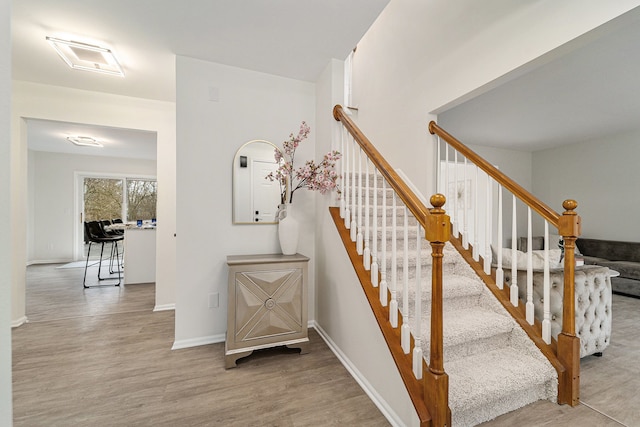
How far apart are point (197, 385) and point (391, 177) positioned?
6.48ft

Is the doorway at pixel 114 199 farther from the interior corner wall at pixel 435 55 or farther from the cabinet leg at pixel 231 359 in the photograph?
the cabinet leg at pixel 231 359

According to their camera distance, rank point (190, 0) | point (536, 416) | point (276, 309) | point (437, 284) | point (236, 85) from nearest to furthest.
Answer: point (437, 284) → point (536, 416) → point (190, 0) → point (276, 309) → point (236, 85)

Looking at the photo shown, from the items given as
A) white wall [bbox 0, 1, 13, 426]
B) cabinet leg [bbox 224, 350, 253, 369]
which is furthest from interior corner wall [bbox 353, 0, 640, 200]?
white wall [bbox 0, 1, 13, 426]

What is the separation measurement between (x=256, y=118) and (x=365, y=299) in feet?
6.66

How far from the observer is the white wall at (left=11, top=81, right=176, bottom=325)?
2955mm

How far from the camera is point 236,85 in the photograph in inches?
106

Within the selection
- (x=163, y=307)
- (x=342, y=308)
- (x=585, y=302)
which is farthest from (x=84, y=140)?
(x=585, y=302)

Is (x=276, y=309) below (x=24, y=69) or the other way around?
below

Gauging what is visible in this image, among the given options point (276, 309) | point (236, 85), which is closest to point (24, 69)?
point (236, 85)

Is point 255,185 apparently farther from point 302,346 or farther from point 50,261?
point 50,261

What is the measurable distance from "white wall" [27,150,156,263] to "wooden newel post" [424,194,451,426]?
317 inches

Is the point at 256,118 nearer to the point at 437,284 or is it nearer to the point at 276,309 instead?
the point at 276,309

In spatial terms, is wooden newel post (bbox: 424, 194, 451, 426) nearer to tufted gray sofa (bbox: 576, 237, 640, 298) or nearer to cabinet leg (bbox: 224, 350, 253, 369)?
cabinet leg (bbox: 224, 350, 253, 369)

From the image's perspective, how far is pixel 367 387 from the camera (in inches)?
72.6
